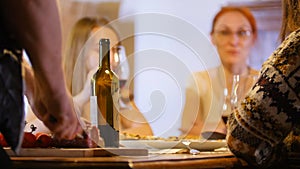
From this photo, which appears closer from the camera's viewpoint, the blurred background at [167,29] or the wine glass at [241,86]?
the wine glass at [241,86]

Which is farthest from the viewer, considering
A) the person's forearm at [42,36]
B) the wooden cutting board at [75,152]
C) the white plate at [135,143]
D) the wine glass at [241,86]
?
the wine glass at [241,86]

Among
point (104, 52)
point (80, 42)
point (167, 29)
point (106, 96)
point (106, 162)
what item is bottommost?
point (106, 162)

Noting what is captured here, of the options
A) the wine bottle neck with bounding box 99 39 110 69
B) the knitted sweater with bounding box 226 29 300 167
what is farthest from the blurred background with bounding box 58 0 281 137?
the knitted sweater with bounding box 226 29 300 167

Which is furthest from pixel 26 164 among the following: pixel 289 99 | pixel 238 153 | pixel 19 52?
pixel 289 99

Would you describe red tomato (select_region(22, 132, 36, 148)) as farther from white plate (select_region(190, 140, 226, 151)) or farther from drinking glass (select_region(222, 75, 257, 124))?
drinking glass (select_region(222, 75, 257, 124))

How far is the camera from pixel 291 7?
63.3 inches

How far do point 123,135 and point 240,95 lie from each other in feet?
1.45

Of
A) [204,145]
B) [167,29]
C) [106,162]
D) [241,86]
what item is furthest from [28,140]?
[167,29]

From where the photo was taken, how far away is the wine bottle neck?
1.57 metres

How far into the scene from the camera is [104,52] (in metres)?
1.60

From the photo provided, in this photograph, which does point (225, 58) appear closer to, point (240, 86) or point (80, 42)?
point (80, 42)

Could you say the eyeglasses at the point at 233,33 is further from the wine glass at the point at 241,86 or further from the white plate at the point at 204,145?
the white plate at the point at 204,145

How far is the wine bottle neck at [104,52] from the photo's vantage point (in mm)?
1571

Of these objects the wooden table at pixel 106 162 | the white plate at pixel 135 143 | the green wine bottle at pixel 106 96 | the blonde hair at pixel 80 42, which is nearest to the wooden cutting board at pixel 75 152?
the wooden table at pixel 106 162
